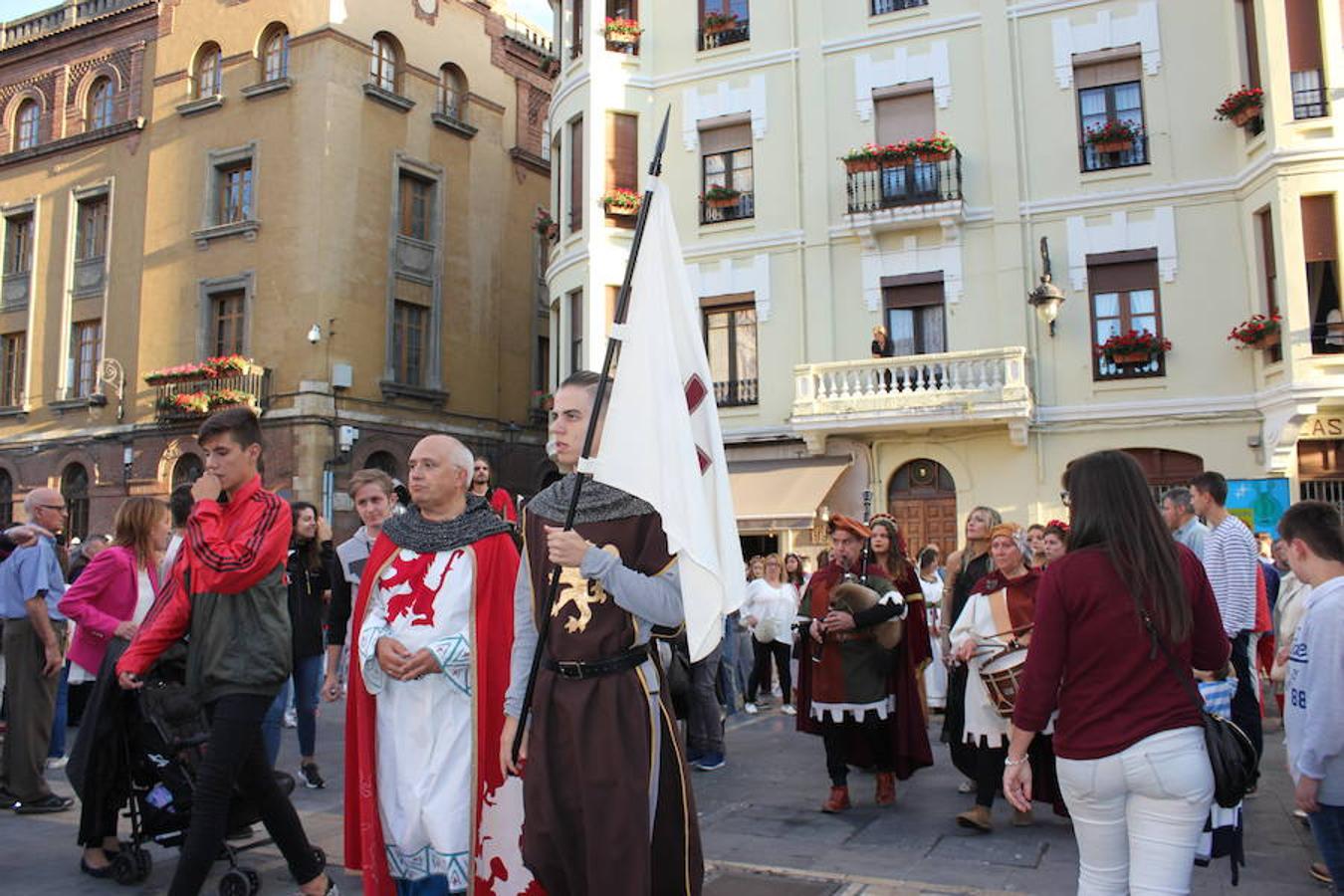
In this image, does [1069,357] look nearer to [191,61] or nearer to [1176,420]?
[1176,420]

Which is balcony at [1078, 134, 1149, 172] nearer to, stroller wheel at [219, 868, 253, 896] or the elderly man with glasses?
the elderly man with glasses

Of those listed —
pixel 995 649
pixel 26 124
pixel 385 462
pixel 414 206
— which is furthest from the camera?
pixel 26 124

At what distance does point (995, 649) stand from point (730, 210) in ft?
51.9

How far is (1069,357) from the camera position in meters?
18.5

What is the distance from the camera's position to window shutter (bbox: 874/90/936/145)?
1983cm

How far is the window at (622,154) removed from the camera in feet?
70.9

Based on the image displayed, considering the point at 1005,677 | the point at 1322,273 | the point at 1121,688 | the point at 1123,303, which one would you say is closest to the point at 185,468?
the point at 1123,303

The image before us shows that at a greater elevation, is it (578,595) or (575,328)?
(575,328)

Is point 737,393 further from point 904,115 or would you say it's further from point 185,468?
point 185,468

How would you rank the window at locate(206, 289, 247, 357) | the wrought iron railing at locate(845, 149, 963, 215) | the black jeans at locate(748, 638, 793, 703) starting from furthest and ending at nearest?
the window at locate(206, 289, 247, 357) < the wrought iron railing at locate(845, 149, 963, 215) < the black jeans at locate(748, 638, 793, 703)

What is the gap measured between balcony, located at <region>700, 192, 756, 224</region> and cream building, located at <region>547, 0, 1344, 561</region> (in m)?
0.08

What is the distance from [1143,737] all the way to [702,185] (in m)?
19.3

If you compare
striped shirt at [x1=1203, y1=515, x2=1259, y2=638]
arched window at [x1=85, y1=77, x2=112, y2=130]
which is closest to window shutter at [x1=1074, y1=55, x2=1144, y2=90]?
striped shirt at [x1=1203, y1=515, x2=1259, y2=638]

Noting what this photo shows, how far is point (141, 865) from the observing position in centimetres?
525
